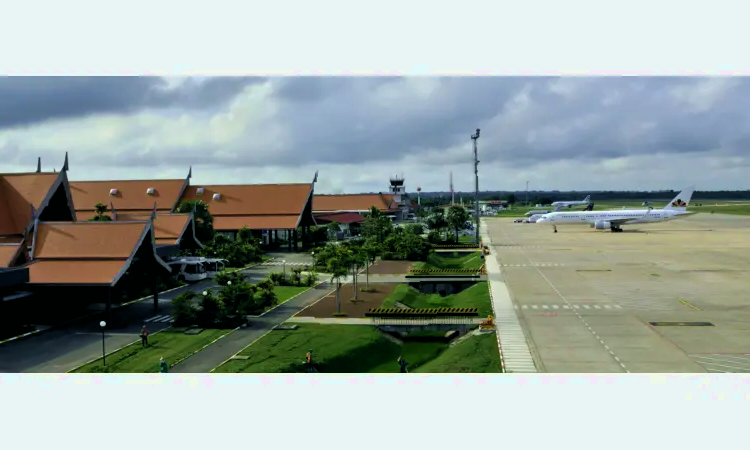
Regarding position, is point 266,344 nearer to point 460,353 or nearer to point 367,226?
point 460,353

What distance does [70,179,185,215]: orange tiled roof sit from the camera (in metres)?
76.2

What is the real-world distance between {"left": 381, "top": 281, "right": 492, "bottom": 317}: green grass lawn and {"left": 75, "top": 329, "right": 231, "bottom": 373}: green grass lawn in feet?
44.3

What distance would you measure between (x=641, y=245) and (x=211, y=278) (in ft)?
191

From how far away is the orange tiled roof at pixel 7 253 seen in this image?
3154 centimetres

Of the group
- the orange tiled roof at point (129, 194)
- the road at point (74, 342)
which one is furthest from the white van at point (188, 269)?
the orange tiled roof at point (129, 194)

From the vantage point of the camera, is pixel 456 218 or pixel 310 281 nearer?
pixel 310 281

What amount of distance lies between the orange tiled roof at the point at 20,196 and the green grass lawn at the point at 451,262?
35.2 m

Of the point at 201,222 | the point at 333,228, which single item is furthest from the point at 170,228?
the point at 333,228

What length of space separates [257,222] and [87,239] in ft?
150

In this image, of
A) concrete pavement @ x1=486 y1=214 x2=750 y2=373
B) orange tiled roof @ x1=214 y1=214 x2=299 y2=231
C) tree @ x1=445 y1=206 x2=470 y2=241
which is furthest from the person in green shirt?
tree @ x1=445 y1=206 x2=470 y2=241

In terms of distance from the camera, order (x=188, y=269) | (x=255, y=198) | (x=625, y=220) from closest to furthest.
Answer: (x=188, y=269)
(x=255, y=198)
(x=625, y=220)

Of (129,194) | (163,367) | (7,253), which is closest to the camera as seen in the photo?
(163,367)

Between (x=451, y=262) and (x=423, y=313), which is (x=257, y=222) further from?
(x=423, y=313)

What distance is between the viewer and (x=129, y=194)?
77750mm
